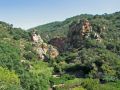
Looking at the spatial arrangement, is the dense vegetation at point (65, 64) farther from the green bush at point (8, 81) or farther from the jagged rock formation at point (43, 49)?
the jagged rock formation at point (43, 49)

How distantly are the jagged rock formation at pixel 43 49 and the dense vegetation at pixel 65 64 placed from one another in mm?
1671

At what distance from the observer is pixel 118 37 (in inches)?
4614

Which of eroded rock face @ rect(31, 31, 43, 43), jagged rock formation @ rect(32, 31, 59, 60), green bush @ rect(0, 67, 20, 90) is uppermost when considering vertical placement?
eroded rock face @ rect(31, 31, 43, 43)

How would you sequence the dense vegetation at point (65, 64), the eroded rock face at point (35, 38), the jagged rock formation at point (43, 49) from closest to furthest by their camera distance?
1. the dense vegetation at point (65, 64)
2. the jagged rock formation at point (43, 49)
3. the eroded rock face at point (35, 38)

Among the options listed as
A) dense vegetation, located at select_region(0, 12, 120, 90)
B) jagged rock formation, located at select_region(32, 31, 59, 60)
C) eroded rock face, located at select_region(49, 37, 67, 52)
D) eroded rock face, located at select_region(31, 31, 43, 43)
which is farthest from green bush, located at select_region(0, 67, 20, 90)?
eroded rock face, located at select_region(49, 37, 67, 52)

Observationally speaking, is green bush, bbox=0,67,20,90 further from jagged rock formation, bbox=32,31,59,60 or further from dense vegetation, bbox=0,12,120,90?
jagged rock formation, bbox=32,31,59,60

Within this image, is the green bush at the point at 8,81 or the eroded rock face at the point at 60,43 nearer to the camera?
the green bush at the point at 8,81

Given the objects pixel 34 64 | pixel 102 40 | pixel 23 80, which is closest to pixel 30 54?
pixel 34 64

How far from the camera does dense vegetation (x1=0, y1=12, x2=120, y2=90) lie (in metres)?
76.9

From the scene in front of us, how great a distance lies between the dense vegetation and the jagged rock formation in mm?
1671

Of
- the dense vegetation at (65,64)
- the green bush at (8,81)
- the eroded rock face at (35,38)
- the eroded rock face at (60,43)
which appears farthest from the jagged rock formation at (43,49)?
the green bush at (8,81)

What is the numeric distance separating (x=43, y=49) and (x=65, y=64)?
15.7 meters

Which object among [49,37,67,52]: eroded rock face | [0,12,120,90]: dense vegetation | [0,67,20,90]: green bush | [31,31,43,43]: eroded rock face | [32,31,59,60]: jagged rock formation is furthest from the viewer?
[49,37,67,52]: eroded rock face

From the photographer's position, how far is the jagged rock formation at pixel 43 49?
116 m
